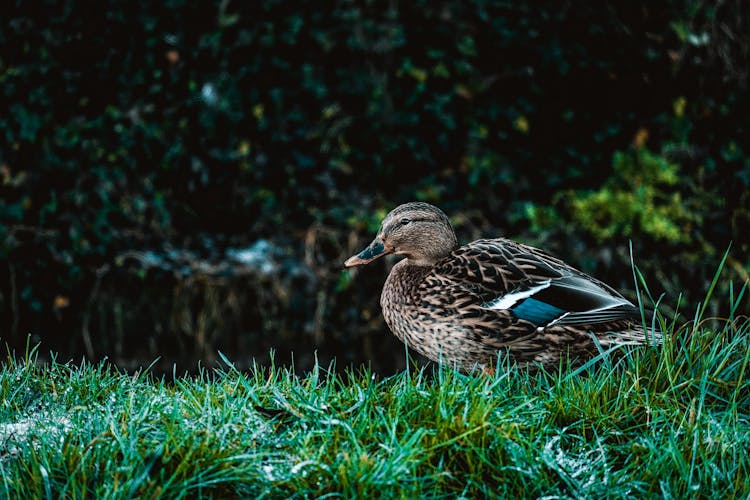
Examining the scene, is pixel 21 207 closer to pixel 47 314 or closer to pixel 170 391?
pixel 47 314

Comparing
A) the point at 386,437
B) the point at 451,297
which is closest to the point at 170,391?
the point at 386,437

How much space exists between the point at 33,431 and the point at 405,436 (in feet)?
3.71

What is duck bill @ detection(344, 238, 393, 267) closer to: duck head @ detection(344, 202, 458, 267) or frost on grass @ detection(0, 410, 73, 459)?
duck head @ detection(344, 202, 458, 267)

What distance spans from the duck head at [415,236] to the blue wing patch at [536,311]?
22.4 inches

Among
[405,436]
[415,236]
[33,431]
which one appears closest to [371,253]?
[415,236]

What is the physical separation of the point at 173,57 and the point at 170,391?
317 centimetres

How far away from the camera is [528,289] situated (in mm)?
3510

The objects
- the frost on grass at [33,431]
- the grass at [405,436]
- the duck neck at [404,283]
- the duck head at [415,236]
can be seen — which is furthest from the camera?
the duck head at [415,236]

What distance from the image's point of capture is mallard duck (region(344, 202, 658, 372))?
3.41m

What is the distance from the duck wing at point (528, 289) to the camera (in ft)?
11.2

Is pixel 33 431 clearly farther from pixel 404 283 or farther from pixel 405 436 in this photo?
pixel 404 283

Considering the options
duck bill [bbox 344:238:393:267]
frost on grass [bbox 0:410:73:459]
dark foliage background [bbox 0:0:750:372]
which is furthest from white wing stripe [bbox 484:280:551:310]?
dark foliage background [bbox 0:0:750:372]

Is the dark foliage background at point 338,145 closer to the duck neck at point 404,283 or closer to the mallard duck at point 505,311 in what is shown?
the duck neck at point 404,283

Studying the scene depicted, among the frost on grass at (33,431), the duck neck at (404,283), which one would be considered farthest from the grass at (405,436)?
the duck neck at (404,283)
